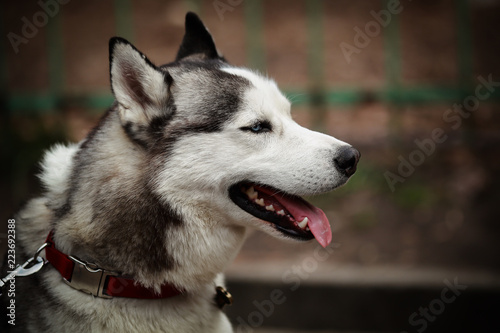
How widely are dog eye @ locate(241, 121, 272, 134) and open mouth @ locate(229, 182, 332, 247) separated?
287 millimetres

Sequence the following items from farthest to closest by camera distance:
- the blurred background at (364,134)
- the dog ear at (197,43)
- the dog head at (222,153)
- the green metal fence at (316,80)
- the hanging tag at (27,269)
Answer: the green metal fence at (316,80), the blurred background at (364,134), the dog ear at (197,43), the dog head at (222,153), the hanging tag at (27,269)

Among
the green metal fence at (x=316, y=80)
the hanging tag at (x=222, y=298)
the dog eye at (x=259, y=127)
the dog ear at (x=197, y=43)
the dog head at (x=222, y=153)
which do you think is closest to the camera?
the dog head at (x=222, y=153)

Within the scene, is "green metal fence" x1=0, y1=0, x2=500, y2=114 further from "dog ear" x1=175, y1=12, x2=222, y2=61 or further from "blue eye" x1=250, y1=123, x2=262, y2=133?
"blue eye" x1=250, y1=123, x2=262, y2=133

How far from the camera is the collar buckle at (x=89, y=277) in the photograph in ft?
8.06

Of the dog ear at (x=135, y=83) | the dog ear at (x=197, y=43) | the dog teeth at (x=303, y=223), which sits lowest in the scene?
the dog teeth at (x=303, y=223)

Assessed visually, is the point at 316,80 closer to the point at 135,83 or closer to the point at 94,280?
the point at 135,83

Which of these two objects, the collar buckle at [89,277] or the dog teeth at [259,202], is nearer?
the collar buckle at [89,277]

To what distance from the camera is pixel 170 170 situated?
256 centimetres

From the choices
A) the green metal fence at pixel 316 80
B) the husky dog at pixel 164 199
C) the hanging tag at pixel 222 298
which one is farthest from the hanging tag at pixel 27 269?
the green metal fence at pixel 316 80

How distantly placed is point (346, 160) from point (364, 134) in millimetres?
4186

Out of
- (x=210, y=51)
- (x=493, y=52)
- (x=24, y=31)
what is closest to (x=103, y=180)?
(x=210, y=51)

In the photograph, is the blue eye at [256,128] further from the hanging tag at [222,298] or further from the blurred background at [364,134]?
the blurred background at [364,134]

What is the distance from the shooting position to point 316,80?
6.17 metres

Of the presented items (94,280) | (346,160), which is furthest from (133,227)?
(346,160)
